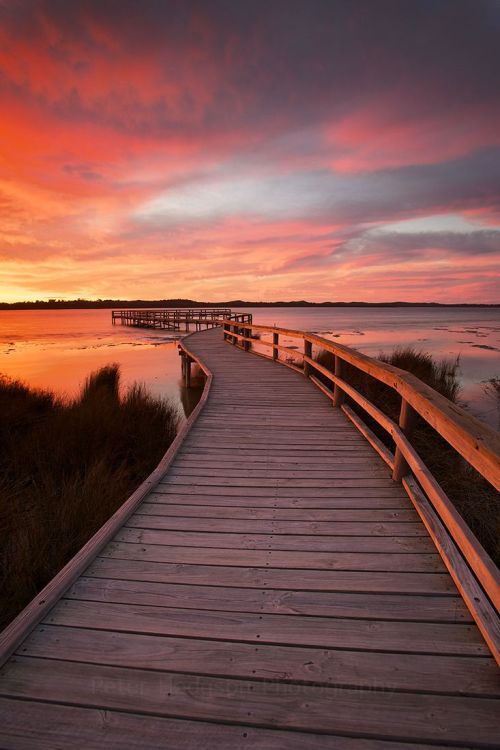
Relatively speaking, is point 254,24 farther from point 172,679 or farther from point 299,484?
point 172,679

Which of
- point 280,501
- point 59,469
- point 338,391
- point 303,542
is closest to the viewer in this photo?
point 303,542

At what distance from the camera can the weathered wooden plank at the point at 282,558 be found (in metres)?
2.15

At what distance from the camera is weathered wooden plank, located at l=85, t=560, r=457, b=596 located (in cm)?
196

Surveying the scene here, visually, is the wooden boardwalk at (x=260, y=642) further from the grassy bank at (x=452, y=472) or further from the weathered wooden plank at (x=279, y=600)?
the grassy bank at (x=452, y=472)

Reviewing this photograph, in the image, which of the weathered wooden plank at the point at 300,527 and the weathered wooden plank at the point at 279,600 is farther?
the weathered wooden plank at the point at 300,527

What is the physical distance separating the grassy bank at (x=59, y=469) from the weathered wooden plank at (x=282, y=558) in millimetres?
818

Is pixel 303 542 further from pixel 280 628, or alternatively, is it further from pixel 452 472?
pixel 452 472

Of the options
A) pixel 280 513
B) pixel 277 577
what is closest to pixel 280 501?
pixel 280 513

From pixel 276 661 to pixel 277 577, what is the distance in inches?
21.6

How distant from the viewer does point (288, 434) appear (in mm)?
4680

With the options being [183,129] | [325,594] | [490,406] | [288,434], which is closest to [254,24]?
[183,129]

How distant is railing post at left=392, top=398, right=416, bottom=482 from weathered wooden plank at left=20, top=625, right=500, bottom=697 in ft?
5.67

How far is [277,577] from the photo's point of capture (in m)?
2.08

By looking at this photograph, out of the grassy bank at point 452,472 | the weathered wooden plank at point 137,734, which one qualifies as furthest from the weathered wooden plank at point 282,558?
the grassy bank at point 452,472
